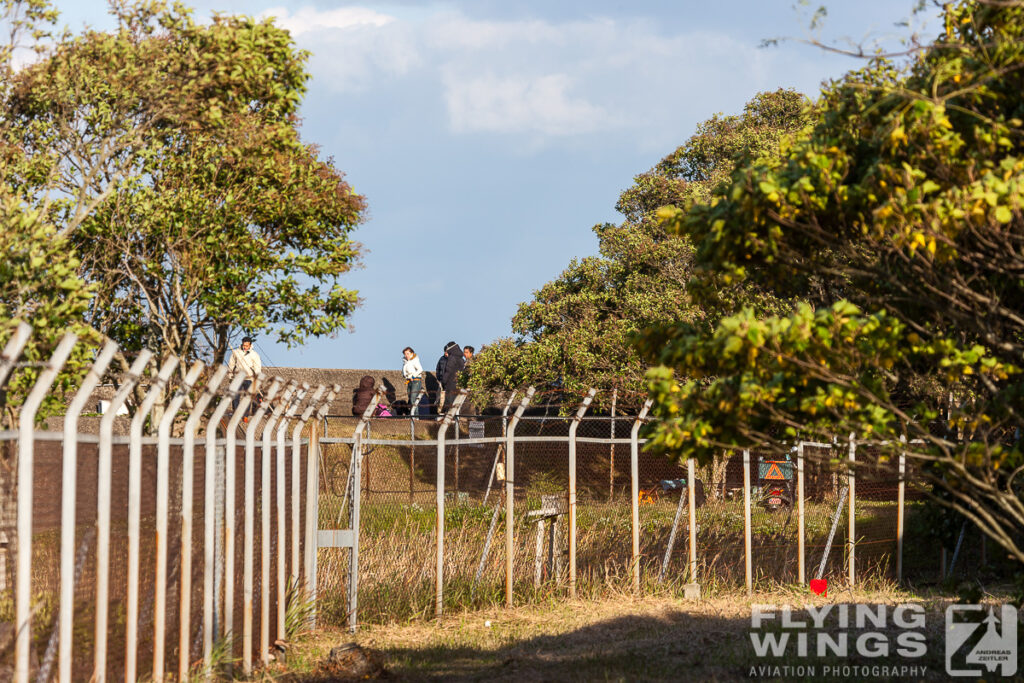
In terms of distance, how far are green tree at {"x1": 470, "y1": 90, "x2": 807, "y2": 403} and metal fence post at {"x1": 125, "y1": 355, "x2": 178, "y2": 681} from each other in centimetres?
1862

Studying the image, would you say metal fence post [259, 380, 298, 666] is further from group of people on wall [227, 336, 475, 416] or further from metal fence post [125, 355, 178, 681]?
group of people on wall [227, 336, 475, 416]

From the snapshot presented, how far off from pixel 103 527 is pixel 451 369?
23.4 m

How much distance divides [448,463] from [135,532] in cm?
2346

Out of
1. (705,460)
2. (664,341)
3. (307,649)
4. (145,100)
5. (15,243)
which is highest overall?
(145,100)

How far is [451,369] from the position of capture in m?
29.4

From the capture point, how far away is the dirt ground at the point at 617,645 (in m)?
9.01

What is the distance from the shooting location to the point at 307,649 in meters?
10.0

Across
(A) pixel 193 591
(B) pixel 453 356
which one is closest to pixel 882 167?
(A) pixel 193 591

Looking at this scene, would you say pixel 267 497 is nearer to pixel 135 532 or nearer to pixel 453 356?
pixel 135 532

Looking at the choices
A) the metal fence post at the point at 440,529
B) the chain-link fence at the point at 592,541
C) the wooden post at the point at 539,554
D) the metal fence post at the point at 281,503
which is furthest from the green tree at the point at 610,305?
the metal fence post at the point at 281,503

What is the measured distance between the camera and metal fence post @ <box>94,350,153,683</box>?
19.4 ft

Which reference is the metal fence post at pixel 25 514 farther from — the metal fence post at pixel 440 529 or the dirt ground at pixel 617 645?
the metal fence post at pixel 440 529

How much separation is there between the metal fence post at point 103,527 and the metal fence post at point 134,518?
24cm

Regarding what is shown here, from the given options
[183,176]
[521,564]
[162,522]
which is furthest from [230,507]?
[183,176]
